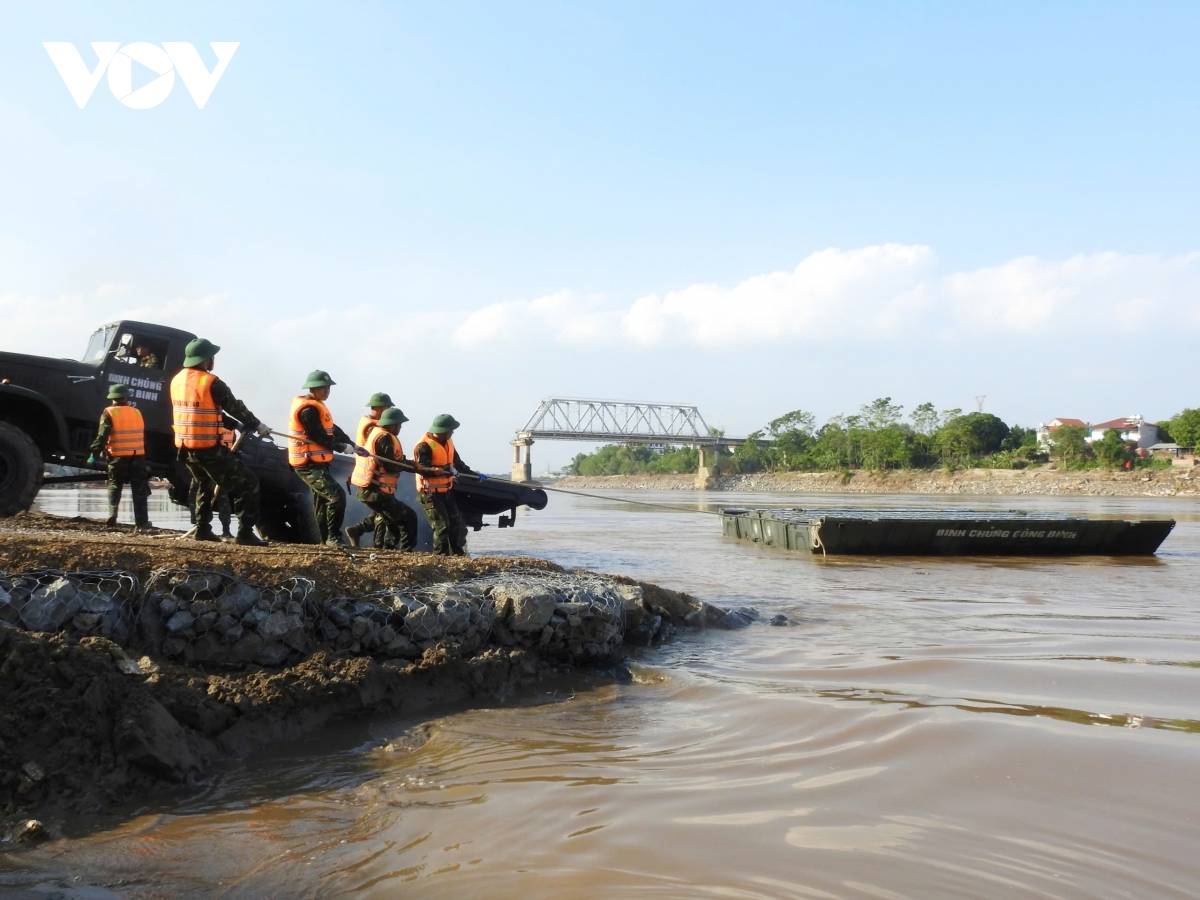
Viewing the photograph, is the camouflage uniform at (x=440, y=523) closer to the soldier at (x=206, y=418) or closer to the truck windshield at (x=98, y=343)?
the soldier at (x=206, y=418)

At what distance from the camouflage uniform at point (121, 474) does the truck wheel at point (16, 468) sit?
21.6 inches

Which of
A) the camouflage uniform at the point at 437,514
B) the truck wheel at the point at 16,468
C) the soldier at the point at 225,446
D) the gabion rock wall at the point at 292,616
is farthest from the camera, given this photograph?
the camouflage uniform at the point at 437,514

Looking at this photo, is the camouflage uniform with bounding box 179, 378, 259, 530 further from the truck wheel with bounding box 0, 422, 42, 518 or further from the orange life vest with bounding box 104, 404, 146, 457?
the truck wheel with bounding box 0, 422, 42, 518

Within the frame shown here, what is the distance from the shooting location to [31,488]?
8852mm

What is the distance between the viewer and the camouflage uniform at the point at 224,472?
7457mm

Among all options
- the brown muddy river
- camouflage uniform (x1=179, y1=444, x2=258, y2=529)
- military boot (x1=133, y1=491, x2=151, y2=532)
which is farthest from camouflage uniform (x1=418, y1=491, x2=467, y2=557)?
the brown muddy river

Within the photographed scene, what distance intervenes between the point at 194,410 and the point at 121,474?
7.20ft

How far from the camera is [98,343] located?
10.6 metres

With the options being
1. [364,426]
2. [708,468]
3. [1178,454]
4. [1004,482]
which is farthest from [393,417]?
[708,468]

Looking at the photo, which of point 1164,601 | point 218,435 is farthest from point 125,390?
point 1164,601

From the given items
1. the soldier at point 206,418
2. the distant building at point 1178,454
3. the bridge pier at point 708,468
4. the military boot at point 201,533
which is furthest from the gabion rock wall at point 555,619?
the bridge pier at point 708,468

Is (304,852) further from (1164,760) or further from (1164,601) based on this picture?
(1164,601)

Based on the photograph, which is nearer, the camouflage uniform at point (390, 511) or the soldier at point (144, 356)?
the camouflage uniform at point (390, 511)

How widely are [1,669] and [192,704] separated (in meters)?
0.81
